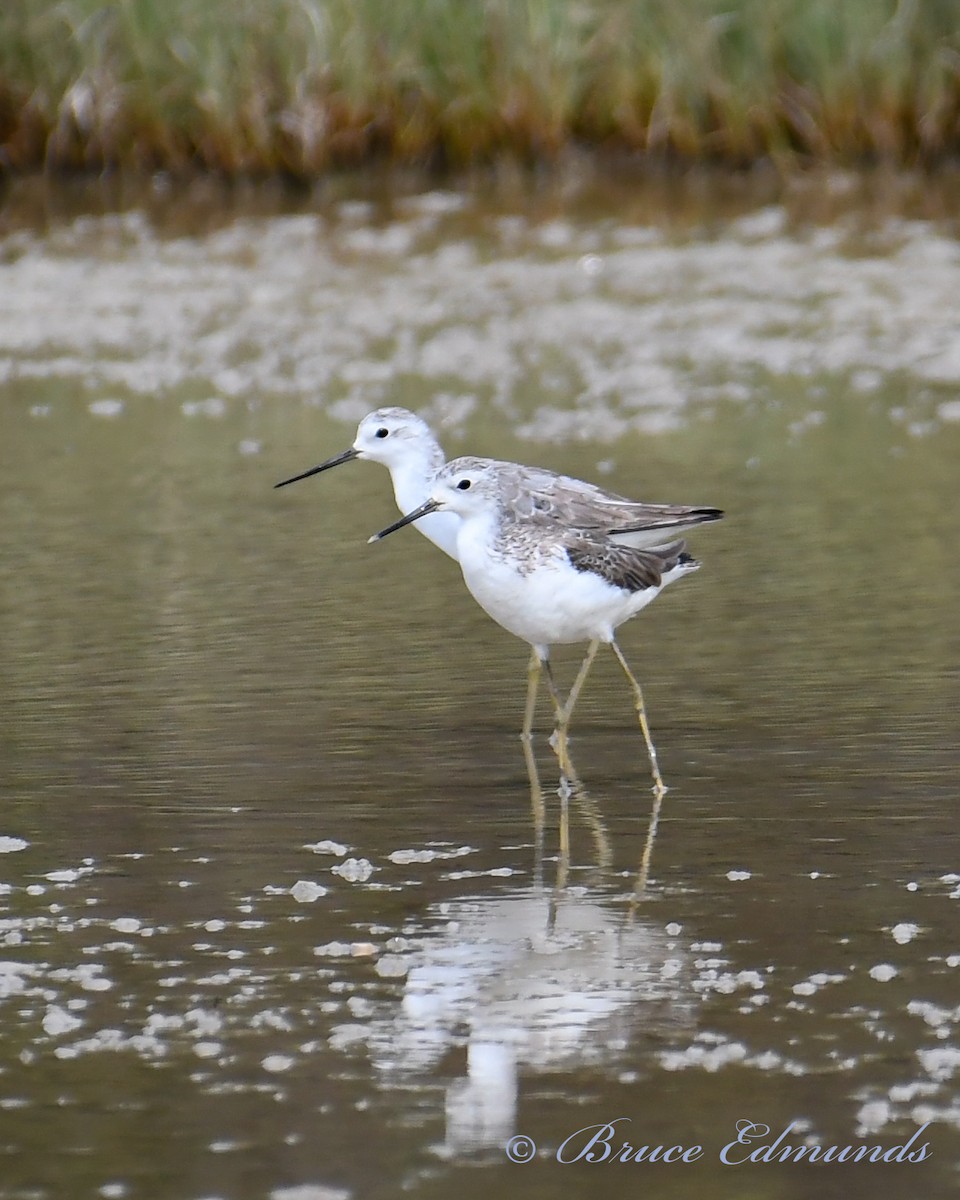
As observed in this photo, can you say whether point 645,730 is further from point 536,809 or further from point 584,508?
point 584,508

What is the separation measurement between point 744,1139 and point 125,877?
6.49 feet

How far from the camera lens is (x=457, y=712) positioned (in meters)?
7.21

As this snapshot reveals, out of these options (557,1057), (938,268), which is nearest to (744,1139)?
(557,1057)

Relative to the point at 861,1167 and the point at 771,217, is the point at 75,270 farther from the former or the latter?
the point at 861,1167

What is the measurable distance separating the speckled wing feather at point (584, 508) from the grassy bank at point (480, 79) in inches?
440

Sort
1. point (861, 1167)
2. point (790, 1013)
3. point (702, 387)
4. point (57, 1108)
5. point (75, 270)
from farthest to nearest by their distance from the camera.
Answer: point (75, 270) < point (702, 387) < point (790, 1013) < point (57, 1108) < point (861, 1167)

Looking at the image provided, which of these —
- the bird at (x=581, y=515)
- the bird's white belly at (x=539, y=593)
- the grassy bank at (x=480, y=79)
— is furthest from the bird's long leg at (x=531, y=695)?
the grassy bank at (x=480, y=79)

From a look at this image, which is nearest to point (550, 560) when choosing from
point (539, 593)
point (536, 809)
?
point (539, 593)

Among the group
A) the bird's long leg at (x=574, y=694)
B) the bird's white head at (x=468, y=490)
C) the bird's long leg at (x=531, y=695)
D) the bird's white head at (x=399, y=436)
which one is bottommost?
the bird's long leg at (x=531, y=695)

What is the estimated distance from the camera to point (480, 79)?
61.3 ft

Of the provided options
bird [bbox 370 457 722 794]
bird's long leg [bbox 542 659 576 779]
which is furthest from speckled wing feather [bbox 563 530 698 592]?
bird's long leg [bbox 542 659 576 779]

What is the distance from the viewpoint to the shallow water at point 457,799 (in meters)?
4.31

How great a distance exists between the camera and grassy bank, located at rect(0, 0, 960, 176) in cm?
1803

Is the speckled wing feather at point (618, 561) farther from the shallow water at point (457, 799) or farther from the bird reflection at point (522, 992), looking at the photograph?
the bird reflection at point (522, 992)
